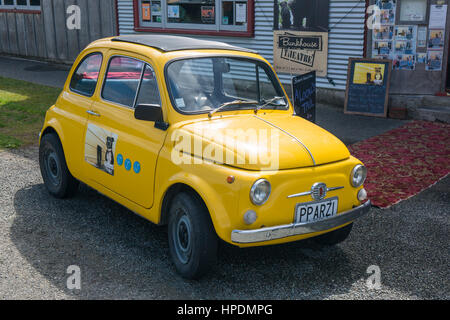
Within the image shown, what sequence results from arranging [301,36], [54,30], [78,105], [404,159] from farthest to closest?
1. [54,30]
2. [301,36]
3. [404,159]
4. [78,105]

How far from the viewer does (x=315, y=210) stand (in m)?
4.49

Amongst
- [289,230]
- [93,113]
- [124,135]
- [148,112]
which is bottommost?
[289,230]

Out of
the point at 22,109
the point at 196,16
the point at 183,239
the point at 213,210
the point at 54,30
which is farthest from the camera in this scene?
the point at 54,30

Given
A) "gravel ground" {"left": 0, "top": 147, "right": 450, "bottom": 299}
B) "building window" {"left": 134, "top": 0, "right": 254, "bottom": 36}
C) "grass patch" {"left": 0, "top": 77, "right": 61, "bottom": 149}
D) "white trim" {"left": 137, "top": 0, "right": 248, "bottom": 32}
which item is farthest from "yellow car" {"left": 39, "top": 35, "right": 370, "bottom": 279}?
"white trim" {"left": 137, "top": 0, "right": 248, "bottom": 32}

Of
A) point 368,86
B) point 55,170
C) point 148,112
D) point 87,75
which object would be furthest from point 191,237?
point 368,86

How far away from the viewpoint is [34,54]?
1895 centimetres

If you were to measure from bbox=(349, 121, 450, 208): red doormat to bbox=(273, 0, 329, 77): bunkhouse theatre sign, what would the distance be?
2.57 meters

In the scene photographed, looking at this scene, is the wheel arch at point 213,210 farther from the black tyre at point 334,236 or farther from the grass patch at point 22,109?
the grass patch at point 22,109

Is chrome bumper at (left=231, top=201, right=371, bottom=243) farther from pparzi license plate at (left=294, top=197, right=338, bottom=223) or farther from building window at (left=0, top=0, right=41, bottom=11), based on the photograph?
building window at (left=0, top=0, right=41, bottom=11)

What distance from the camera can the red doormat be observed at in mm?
6871

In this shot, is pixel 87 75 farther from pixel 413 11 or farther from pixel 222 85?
pixel 413 11

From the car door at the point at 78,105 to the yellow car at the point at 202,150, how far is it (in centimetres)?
A: 1

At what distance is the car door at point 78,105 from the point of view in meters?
5.82

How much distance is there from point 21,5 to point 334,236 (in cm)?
1696
